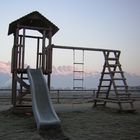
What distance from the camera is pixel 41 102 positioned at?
12289 mm

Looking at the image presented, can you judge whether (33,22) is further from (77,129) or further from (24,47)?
(77,129)

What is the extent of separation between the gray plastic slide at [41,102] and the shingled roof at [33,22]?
2584 millimetres

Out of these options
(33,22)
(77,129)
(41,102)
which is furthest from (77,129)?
(33,22)

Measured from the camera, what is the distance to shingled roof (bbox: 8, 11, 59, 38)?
15.6 metres

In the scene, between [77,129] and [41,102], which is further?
[41,102]

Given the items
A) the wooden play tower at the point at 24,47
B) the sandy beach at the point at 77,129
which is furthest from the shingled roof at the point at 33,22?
the sandy beach at the point at 77,129

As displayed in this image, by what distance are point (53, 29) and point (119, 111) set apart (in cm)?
531

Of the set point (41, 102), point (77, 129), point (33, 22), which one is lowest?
point (77, 129)

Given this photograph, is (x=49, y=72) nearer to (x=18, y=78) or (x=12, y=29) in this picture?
(x=18, y=78)

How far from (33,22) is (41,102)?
18.3ft

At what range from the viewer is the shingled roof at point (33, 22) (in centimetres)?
1559

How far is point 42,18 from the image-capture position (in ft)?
52.1

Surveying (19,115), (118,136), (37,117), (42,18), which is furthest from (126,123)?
(42,18)

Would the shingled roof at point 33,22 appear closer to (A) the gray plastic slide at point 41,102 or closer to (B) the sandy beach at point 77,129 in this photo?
(A) the gray plastic slide at point 41,102
